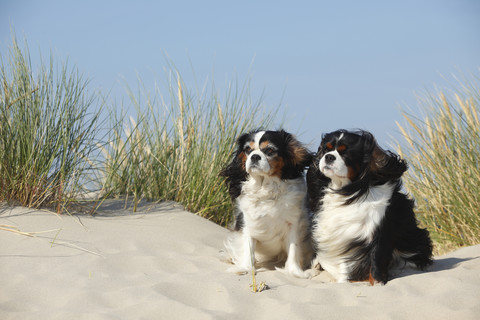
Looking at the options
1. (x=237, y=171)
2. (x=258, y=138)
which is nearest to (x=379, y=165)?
(x=258, y=138)

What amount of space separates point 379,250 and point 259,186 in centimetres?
102

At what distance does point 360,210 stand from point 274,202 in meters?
0.70

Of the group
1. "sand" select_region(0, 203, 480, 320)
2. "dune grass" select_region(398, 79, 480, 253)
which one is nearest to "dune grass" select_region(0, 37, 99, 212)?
"sand" select_region(0, 203, 480, 320)

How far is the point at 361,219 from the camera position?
11.8ft

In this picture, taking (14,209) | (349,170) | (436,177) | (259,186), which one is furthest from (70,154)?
(436,177)

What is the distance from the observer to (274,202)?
4.02 meters

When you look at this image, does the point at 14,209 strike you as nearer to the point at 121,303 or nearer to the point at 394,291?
the point at 121,303

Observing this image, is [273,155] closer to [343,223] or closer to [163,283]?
[343,223]

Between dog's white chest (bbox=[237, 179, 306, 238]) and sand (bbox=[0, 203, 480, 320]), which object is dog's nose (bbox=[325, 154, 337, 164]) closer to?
dog's white chest (bbox=[237, 179, 306, 238])

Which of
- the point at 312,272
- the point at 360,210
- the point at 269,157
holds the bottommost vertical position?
the point at 312,272

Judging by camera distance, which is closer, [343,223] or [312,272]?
[343,223]

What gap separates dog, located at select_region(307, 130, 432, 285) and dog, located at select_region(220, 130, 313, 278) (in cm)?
27

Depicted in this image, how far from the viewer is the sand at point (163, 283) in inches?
121

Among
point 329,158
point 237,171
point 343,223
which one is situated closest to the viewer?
point 329,158
